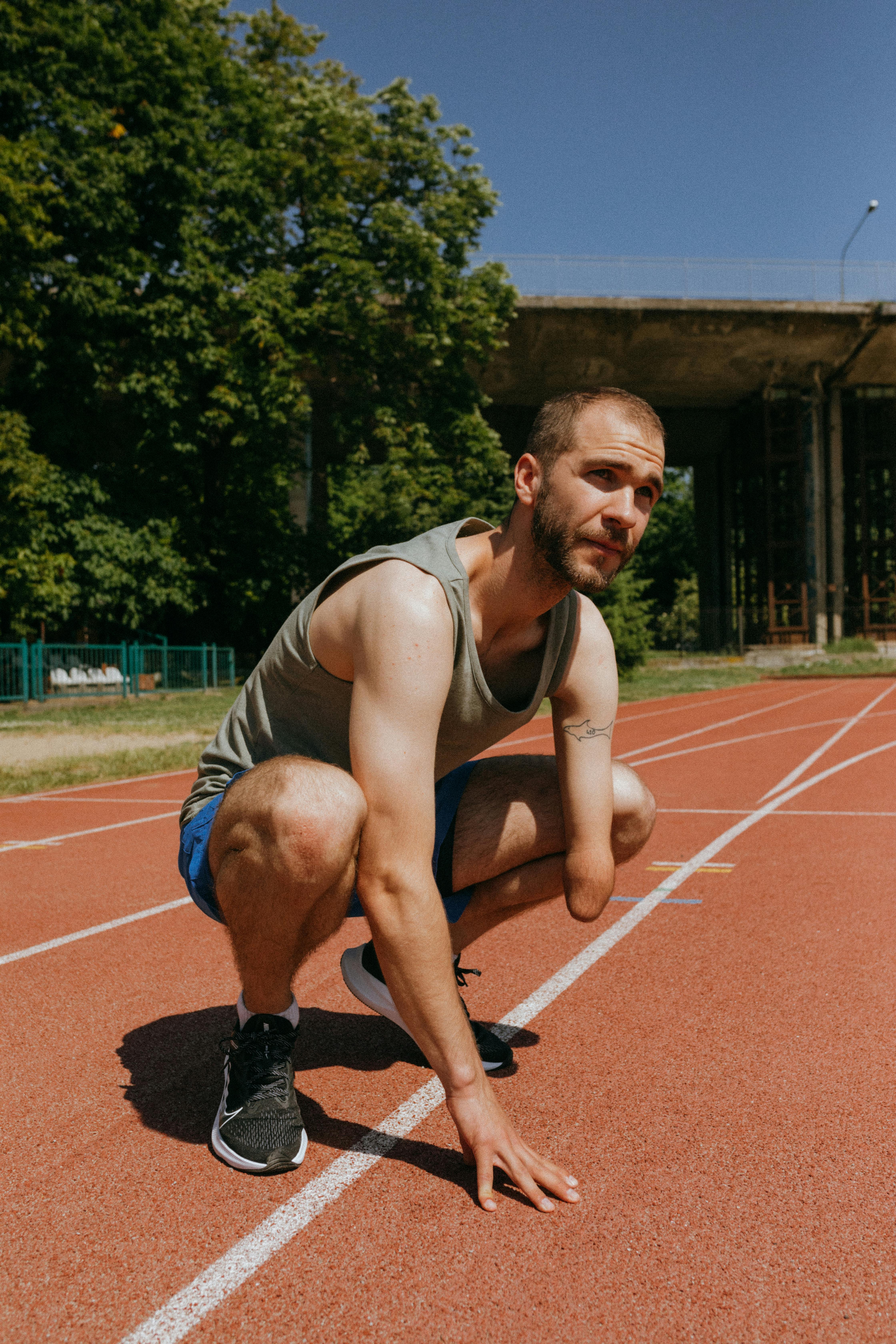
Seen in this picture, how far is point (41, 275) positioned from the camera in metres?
21.8

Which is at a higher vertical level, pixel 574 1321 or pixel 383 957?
pixel 383 957

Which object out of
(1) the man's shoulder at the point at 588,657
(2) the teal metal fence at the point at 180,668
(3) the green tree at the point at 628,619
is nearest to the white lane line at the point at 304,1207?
(1) the man's shoulder at the point at 588,657

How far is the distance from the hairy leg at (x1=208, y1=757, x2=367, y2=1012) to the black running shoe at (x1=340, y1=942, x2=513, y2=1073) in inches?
16.8

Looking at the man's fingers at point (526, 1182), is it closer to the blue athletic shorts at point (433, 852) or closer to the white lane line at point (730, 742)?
the blue athletic shorts at point (433, 852)

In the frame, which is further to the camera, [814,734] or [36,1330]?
[814,734]

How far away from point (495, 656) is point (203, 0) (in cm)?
2797

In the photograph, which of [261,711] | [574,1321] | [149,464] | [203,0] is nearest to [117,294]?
[149,464]

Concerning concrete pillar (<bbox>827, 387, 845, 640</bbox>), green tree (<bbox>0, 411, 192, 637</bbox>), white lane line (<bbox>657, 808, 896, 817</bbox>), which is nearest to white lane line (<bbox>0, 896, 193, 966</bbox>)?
white lane line (<bbox>657, 808, 896, 817</bbox>)

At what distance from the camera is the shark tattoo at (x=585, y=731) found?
2771 millimetres

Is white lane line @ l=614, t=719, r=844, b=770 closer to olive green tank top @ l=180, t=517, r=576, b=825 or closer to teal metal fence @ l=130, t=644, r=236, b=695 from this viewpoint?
olive green tank top @ l=180, t=517, r=576, b=825

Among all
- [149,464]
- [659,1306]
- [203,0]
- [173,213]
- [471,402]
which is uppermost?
[203,0]

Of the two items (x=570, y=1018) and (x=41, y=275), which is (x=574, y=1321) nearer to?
(x=570, y=1018)

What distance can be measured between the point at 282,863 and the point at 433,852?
53cm

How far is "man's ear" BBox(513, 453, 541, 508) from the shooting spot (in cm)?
242
